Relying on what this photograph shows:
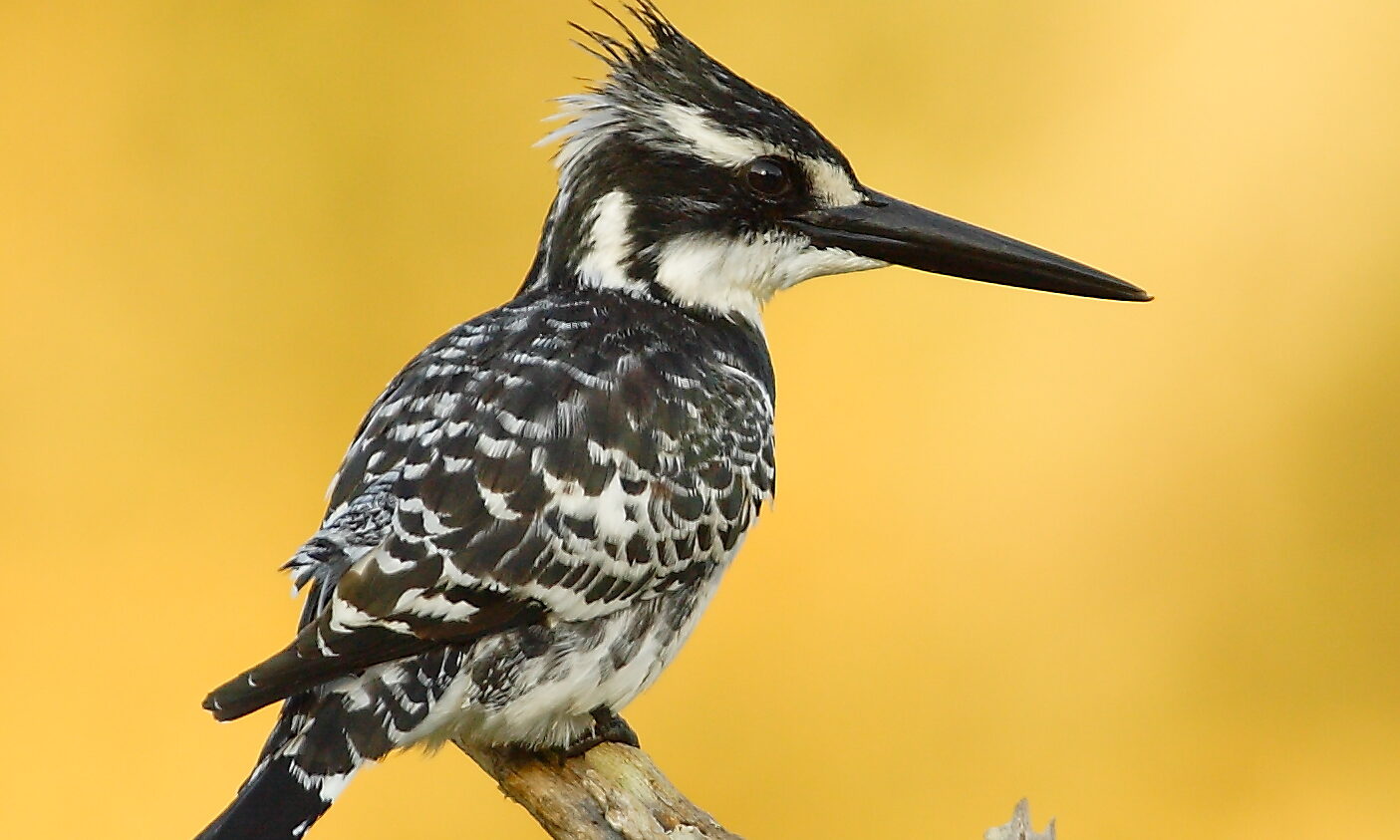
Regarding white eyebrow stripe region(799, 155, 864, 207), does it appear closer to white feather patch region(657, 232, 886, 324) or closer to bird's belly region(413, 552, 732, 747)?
white feather patch region(657, 232, 886, 324)

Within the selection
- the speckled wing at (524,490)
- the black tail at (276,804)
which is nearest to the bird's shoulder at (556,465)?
the speckled wing at (524,490)

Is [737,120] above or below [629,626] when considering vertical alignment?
above

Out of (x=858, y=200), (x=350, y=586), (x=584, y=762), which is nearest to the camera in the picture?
(x=350, y=586)

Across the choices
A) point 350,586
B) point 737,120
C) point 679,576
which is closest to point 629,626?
point 679,576

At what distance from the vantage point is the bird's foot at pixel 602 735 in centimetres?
211

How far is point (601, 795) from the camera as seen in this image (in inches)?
81.0

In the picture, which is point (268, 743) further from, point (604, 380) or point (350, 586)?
point (604, 380)

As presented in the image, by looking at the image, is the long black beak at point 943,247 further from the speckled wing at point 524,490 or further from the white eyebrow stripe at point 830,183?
the speckled wing at point 524,490

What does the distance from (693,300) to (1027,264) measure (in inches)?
20.1

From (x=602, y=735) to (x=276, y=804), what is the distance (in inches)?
21.2

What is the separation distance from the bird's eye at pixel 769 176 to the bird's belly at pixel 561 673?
0.53m

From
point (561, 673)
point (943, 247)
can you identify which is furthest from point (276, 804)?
point (943, 247)

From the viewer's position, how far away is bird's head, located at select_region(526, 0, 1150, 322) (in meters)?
2.18

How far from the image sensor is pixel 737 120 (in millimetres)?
2166
